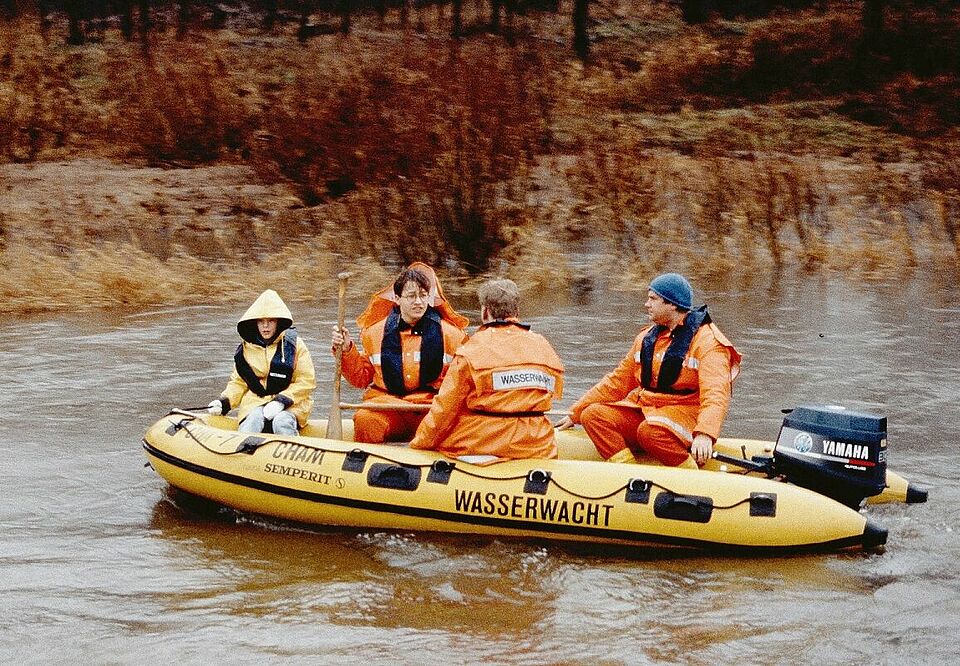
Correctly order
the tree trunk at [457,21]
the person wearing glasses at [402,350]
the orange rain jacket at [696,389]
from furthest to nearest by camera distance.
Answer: the tree trunk at [457,21] < the person wearing glasses at [402,350] < the orange rain jacket at [696,389]

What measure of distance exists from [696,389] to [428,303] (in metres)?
1.34

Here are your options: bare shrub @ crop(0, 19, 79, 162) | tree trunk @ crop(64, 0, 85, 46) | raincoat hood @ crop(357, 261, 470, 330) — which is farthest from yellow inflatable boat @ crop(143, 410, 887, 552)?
tree trunk @ crop(64, 0, 85, 46)

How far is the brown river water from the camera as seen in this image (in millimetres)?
4887

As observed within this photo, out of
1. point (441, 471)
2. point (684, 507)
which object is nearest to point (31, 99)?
point (441, 471)

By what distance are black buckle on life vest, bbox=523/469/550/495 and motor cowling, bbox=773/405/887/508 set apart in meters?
1.09

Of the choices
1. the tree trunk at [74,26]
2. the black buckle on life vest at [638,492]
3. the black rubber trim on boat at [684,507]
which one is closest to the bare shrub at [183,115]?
the tree trunk at [74,26]

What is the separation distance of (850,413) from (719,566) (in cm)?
88

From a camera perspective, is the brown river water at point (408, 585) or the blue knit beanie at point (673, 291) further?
the blue knit beanie at point (673, 291)

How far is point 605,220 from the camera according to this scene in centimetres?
1334

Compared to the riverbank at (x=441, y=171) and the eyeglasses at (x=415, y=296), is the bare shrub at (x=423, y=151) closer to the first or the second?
the riverbank at (x=441, y=171)

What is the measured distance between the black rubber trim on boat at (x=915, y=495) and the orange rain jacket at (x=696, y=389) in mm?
957

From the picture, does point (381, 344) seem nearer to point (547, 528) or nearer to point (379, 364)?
point (379, 364)

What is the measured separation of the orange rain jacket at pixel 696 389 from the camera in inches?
231

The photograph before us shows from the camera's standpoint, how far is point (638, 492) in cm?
571
